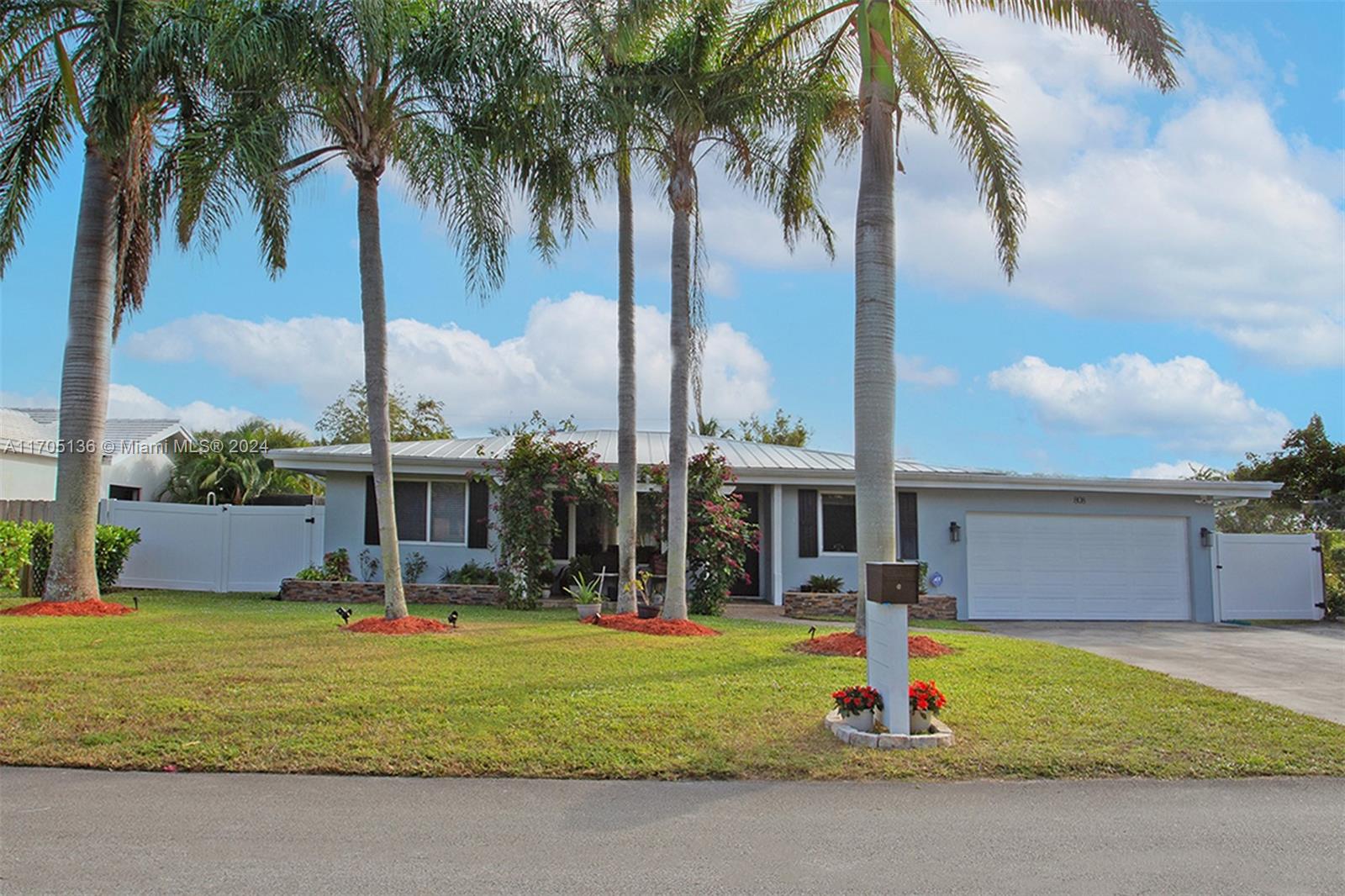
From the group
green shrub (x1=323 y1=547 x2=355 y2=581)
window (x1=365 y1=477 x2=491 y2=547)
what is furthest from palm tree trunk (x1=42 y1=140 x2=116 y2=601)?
window (x1=365 y1=477 x2=491 y2=547)

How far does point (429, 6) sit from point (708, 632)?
8.25 metres

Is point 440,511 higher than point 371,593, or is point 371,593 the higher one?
point 440,511

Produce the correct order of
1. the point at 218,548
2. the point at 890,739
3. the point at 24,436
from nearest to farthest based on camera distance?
the point at 890,739 < the point at 218,548 < the point at 24,436

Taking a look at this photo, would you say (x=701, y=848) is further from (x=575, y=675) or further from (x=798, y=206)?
(x=798, y=206)

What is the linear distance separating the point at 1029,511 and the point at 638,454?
7.50 m

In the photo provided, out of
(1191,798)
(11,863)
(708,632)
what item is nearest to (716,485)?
(708,632)

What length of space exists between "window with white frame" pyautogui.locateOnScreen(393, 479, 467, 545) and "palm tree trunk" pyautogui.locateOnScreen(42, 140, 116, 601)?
5.47 meters

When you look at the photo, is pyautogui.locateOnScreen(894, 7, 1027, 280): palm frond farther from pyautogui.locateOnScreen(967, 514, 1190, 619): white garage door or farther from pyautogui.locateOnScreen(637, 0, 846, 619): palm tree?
pyautogui.locateOnScreen(967, 514, 1190, 619): white garage door

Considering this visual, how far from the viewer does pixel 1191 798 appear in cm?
577

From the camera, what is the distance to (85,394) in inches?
519

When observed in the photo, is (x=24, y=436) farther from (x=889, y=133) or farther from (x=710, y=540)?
(x=889, y=133)

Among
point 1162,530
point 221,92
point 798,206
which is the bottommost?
point 1162,530

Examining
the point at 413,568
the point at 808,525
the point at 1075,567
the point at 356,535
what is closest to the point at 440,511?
the point at 413,568

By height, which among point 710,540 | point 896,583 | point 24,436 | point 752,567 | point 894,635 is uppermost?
point 24,436
